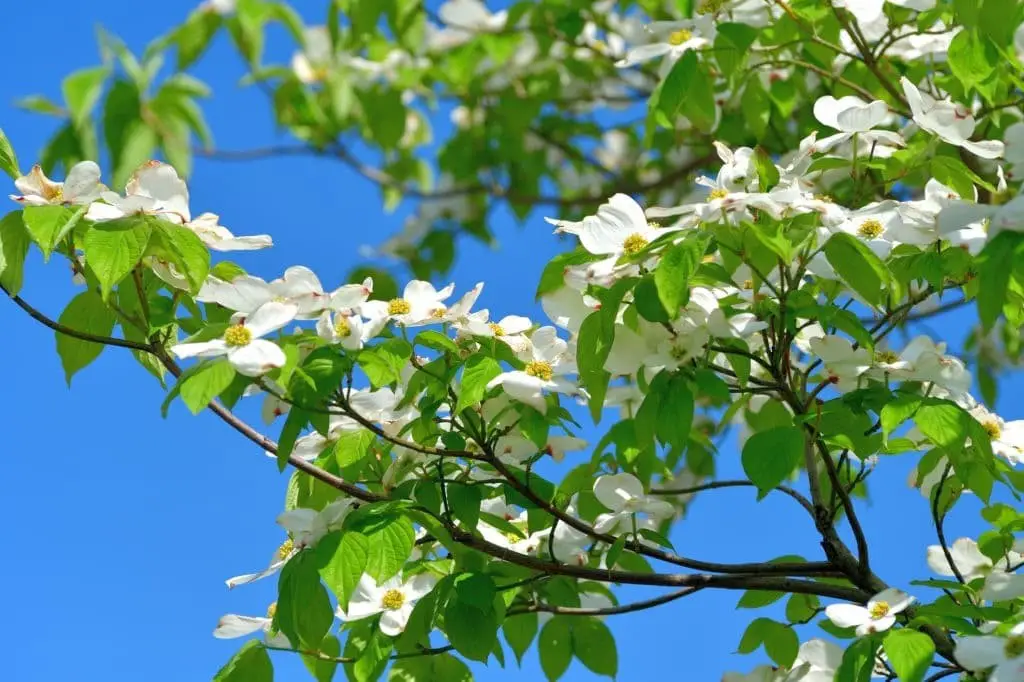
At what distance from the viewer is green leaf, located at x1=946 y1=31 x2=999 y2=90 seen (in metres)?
1.36

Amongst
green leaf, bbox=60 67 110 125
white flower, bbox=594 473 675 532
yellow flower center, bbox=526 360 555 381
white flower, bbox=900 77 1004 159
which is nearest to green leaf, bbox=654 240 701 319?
yellow flower center, bbox=526 360 555 381

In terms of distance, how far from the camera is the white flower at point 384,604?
1.32 metres

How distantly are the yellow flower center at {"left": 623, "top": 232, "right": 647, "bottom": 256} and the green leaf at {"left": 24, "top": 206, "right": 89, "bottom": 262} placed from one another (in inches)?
21.2

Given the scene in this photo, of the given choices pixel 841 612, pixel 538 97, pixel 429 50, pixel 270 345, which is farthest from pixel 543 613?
pixel 429 50

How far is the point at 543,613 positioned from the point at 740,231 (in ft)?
1.98

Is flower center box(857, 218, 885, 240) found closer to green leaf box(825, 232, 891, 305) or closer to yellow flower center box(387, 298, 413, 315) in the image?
green leaf box(825, 232, 891, 305)

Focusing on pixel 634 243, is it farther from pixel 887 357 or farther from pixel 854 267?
pixel 887 357

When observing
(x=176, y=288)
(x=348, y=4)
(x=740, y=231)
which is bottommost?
(x=740, y=231)

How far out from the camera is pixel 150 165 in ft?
3.92

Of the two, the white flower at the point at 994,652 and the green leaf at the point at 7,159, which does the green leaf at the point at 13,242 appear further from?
the white flower at the point at 994,652

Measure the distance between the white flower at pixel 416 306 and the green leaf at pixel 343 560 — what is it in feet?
0.79

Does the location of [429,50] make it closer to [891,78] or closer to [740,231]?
[891,78]

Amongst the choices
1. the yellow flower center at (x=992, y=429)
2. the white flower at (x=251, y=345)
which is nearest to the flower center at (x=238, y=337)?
the white flower at (x=251, y=345)

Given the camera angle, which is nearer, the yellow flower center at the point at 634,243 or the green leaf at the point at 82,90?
the yellow flower center at the point at 634,243
